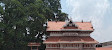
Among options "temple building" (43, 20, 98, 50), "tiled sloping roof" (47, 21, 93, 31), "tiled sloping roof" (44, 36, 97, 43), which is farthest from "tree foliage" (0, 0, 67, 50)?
"tiled sloping roof" (44, 36, 97, 43)

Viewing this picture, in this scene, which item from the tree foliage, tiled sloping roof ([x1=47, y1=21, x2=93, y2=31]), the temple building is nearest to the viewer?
the temple building

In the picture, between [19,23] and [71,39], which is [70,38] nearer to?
[71,39]

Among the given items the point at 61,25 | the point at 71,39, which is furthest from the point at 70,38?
the point at 61,25

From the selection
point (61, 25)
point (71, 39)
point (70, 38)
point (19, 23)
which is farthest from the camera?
point (61, 25)

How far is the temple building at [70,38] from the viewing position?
30.1 metres

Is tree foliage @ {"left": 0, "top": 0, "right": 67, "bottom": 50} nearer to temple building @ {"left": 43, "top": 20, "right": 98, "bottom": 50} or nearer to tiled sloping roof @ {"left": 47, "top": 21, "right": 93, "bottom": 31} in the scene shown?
tiled sloping roof @ {"left": 47, "top": 21, "right": 93, "bottom": 31}

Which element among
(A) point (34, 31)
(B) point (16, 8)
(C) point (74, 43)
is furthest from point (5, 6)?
(C) point (74, 43)

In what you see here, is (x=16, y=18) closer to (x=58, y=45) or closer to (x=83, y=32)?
(x=58, y=45)

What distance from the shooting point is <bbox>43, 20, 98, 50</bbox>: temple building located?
3008 cm

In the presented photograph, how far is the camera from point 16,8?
33438mm

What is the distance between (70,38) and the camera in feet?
101

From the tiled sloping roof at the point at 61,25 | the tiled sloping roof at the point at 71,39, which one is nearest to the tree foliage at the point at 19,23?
the tiled sloping roof at the point at 61,25

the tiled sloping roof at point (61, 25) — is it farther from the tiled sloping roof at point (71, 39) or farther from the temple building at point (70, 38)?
the tiled sloping roof at point (71, 39)

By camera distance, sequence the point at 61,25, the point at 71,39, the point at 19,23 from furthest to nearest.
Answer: the point at 61,25, the point at 19,23, the point at 71,39
